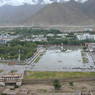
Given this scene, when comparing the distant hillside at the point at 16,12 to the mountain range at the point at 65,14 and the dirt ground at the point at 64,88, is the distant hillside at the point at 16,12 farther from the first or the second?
the dirt ground at the point at 64,88

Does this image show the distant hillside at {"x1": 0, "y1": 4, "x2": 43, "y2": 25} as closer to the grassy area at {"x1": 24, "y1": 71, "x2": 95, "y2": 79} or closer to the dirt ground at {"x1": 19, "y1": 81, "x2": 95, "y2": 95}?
the grassy area at {"x1": 24, "y1": 71, "x2": 95, "y2": 79}

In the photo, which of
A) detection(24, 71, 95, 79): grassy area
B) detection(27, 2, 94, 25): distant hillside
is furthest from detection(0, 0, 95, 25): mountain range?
detection(24, 71, 95, 79): grassy area

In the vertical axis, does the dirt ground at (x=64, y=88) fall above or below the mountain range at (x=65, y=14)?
below

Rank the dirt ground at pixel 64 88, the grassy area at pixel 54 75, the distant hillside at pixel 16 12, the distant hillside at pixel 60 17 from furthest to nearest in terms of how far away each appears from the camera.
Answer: the distant hillside at pixel 16 12 → the distant hillside at pixel 60 17 → the grassy area at pixel 54 75 → the dirt ground at pixel 64 88

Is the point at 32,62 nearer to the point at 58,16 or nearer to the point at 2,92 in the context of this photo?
the point at 2,92

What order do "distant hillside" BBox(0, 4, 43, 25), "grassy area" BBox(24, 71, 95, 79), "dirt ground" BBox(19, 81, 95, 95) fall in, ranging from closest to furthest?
"dirt ground" BBox(19, 81, 95, 95)
"grassy area" BBox(24, 71, 95, 79)
"distant hillside" BBox(0, 4, 43, 25)

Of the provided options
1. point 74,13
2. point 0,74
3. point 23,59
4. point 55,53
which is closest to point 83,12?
point 74,13

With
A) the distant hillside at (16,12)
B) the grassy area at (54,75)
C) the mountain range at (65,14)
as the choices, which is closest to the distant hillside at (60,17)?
the mountain range at (65,14)

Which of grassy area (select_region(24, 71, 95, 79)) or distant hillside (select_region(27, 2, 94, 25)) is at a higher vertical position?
distant hillside (select_region(27, 2, 94, 25))

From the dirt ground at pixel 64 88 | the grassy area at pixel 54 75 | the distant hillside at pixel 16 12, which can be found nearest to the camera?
the dirt ground at pixel 64 88

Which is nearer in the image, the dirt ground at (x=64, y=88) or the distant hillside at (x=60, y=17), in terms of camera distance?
the dirt ground at (x=64, y=88)

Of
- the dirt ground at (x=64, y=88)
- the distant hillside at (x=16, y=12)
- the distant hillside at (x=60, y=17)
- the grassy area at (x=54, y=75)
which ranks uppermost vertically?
the distant hillside at (x=16, y=12)
